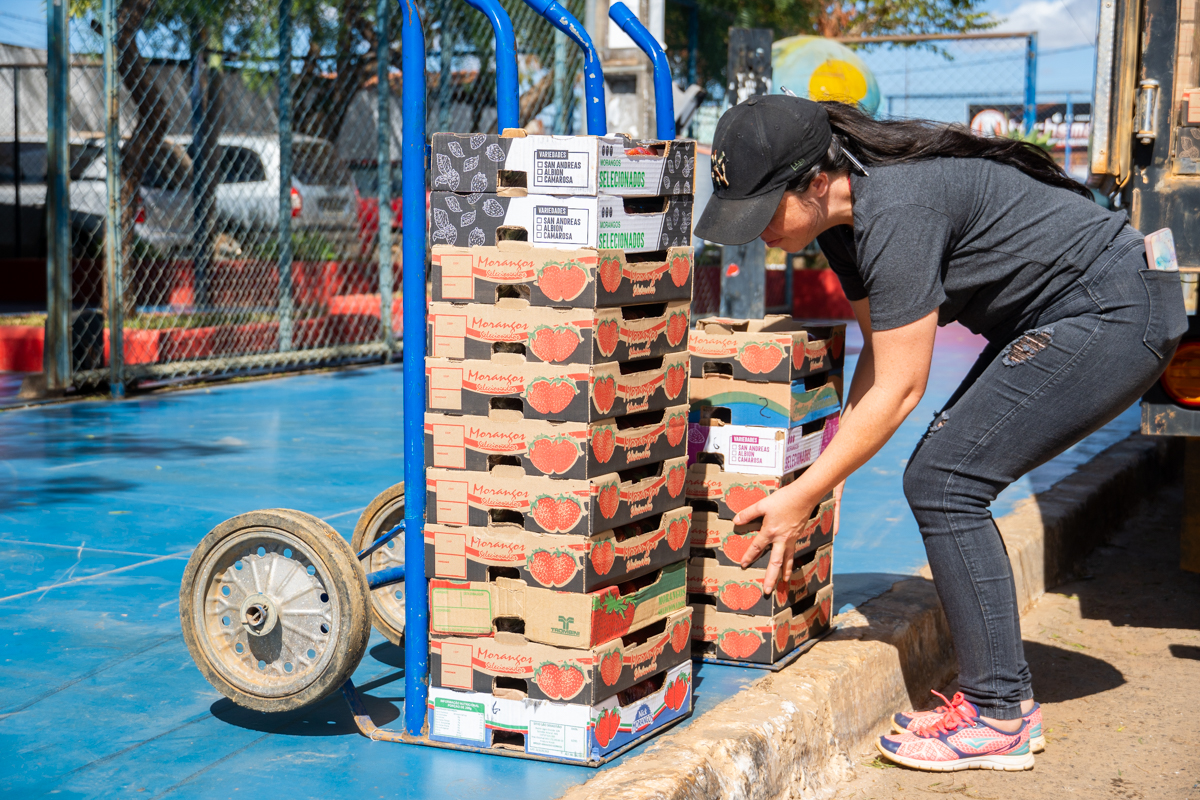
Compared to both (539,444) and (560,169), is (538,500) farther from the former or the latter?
(560,169)

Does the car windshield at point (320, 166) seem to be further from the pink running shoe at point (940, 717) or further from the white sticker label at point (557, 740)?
the white sticker label at point (557, 740)

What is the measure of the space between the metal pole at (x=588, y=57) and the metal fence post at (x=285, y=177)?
6.93m

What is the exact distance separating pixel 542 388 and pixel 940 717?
1485 millimetres

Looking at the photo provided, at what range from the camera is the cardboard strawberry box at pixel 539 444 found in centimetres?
261

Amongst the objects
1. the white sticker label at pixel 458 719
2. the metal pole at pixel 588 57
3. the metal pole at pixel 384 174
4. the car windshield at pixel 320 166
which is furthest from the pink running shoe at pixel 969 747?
the car windshield at pixel 320 166

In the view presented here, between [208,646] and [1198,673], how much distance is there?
3.16 metres

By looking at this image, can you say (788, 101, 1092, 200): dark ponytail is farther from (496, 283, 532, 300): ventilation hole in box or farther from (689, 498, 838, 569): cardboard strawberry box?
(689, 498, 838, 569): cardboard strawberry box

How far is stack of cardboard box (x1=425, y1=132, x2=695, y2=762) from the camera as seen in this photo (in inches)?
103

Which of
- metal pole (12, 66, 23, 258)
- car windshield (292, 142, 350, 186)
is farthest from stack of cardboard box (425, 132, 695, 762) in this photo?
metal pole (12, 66, 23, 258)

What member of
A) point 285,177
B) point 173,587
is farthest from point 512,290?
point 285,177

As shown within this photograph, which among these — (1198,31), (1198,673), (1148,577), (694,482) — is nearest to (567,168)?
(694,482)

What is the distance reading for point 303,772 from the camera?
102 inches

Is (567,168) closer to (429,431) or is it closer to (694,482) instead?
(429,431)

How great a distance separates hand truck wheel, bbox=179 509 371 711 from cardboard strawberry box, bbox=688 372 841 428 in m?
1.13
